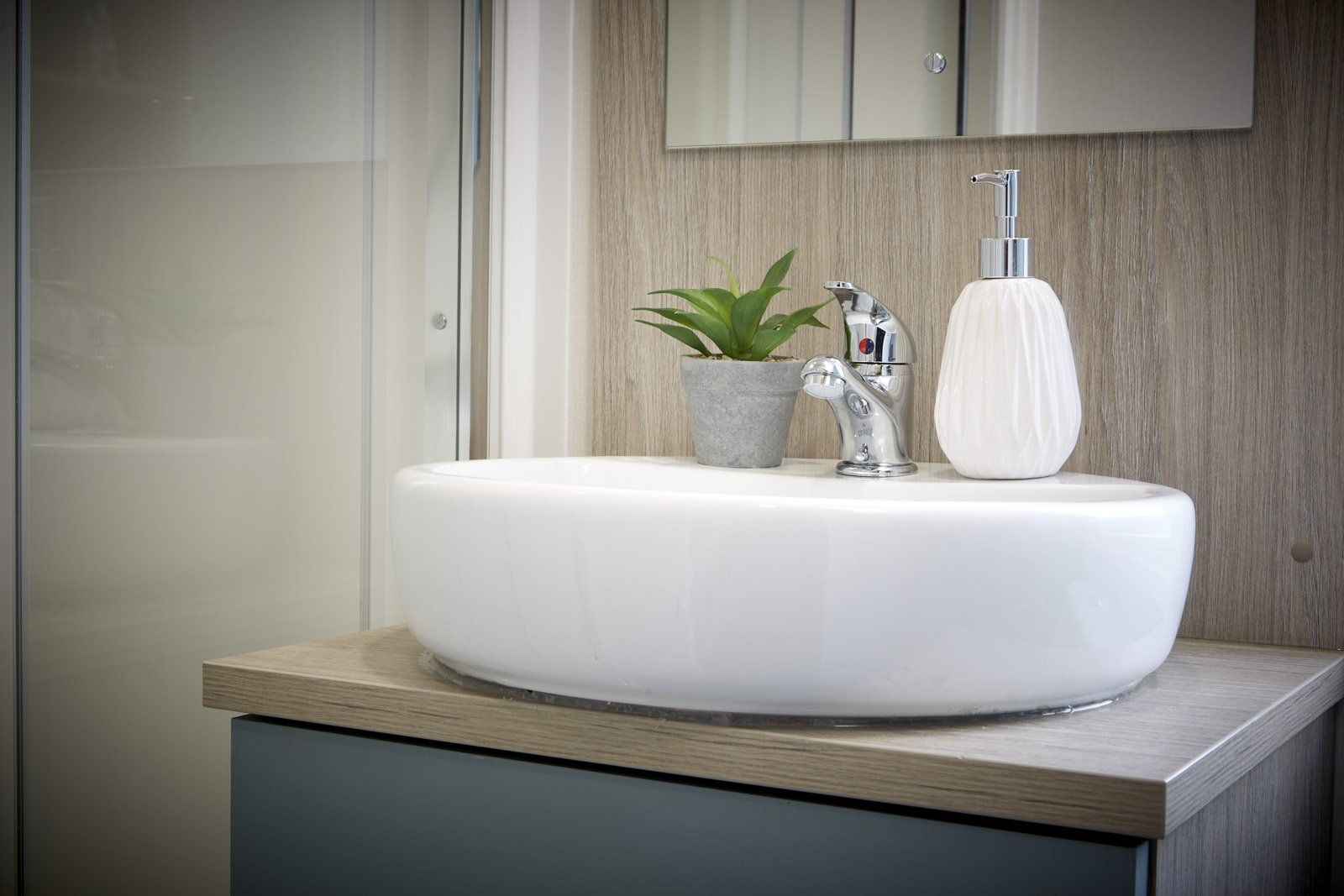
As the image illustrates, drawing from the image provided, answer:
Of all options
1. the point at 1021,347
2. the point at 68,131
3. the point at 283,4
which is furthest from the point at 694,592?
the point at 283,4

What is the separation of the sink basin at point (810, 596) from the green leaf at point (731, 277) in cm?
41

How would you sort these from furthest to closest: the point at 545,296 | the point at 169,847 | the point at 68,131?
1. the point at 545,296
2. the point at 169,847
3. the point at 68,131

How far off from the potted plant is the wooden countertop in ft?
1.04

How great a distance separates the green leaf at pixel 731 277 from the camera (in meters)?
1.04

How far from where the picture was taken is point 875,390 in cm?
96

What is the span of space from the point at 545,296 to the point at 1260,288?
602mm

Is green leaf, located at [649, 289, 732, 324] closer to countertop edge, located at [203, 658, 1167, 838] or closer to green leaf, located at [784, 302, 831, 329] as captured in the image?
green leaf, located at [784, 302, 831, 329]

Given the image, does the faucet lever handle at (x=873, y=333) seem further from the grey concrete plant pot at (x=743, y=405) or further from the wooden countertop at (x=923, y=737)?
the wooden countertop at (x=923, y=737)

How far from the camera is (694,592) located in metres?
0.63


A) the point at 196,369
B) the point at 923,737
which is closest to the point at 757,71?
the point at 196,369

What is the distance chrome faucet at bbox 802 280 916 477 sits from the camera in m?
0.97

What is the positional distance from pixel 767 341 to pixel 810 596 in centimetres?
42

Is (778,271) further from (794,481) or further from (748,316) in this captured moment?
(794,481)

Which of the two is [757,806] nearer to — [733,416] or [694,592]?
[694,592]
